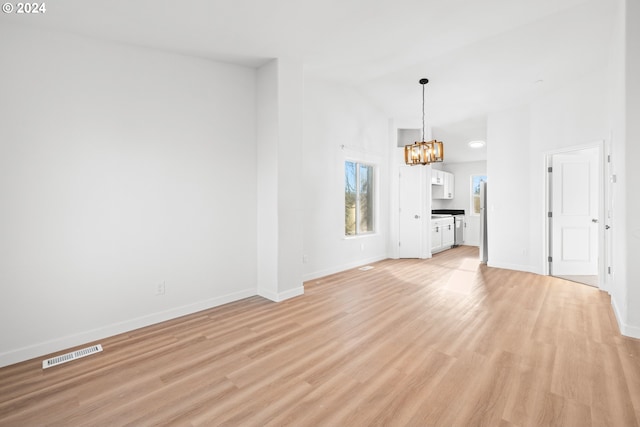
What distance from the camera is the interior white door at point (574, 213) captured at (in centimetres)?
497

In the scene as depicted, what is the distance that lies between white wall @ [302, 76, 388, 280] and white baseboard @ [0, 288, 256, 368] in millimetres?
1603

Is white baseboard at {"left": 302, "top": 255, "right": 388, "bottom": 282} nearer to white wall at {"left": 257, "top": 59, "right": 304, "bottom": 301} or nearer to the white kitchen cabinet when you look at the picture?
white wall at {"left": 257, "top": 59, "right": 304, "bottom": 301}

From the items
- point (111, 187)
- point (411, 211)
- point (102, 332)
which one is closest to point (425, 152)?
point (411, 211)

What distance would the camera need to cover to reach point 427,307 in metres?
3.59

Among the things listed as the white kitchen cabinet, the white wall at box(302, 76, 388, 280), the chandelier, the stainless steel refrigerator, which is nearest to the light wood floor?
the white wall at box(302, 76, 388, 280)

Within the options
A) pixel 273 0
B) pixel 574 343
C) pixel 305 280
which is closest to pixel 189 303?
pixel 305 280

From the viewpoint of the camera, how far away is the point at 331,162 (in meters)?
5.14

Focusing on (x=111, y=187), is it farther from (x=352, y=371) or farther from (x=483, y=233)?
(x=483, y=233)

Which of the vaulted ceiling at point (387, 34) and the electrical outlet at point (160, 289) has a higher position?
the vaulted ceiling at point (387, 34)

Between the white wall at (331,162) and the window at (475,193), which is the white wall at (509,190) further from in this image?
the window at (475,193)

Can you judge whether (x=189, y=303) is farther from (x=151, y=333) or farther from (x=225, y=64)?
(x=225, y=64)

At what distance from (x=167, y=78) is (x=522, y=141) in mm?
5752

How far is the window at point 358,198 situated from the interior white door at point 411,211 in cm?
Answer: 80

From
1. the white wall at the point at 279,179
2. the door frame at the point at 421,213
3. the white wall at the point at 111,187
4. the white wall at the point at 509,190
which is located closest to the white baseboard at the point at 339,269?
the door frame at the point at 421,213
